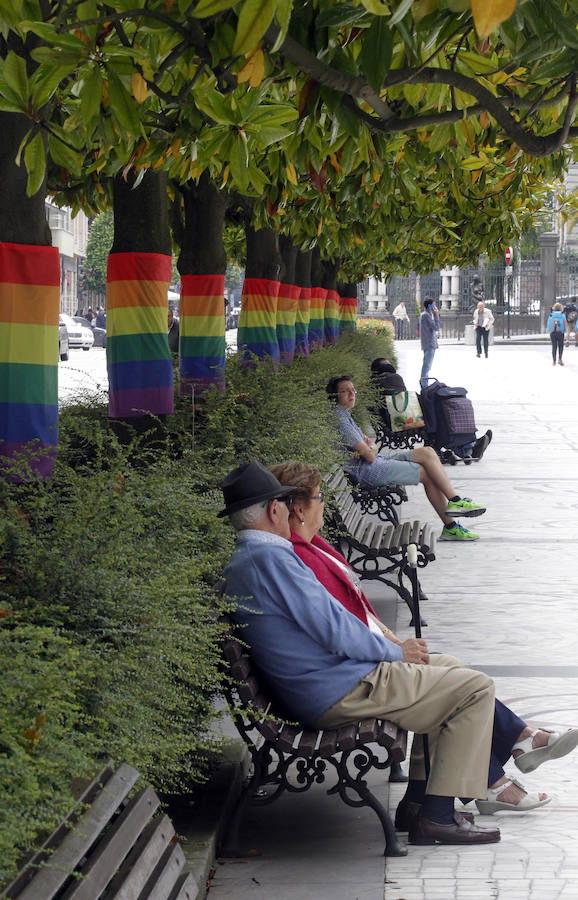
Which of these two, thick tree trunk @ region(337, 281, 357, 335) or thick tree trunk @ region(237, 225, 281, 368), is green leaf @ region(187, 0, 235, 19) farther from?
thick tree trunk @ region(337, 281, 357, 335)

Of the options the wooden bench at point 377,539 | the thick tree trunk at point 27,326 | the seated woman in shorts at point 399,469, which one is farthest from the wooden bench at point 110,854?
the seated woman in shorts at point 399,469

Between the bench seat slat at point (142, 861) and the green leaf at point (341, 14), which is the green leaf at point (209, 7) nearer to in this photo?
the green leaf at point (341, 14)

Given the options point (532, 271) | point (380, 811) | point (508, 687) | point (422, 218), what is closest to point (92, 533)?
point (380, 811)

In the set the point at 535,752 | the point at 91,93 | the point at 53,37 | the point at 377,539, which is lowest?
the point at 535,752

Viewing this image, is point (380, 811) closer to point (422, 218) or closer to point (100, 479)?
point (100, 479)

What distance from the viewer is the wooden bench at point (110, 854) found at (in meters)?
3.03

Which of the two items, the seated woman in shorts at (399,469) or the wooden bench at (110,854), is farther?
the seated woman in shorts at (399,469)

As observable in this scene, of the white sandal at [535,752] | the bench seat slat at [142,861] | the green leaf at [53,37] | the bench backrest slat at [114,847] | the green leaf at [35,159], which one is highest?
the green leaf at [53,37]

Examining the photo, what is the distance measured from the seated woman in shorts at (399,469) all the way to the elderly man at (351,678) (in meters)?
5.89

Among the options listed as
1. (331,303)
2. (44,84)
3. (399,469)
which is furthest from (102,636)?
(331,303)

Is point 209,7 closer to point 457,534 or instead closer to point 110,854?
point 110,854

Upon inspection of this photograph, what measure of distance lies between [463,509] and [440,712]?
22.3ft

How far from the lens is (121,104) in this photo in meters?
3.98

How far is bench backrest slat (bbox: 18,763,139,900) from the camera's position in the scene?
297 cm
